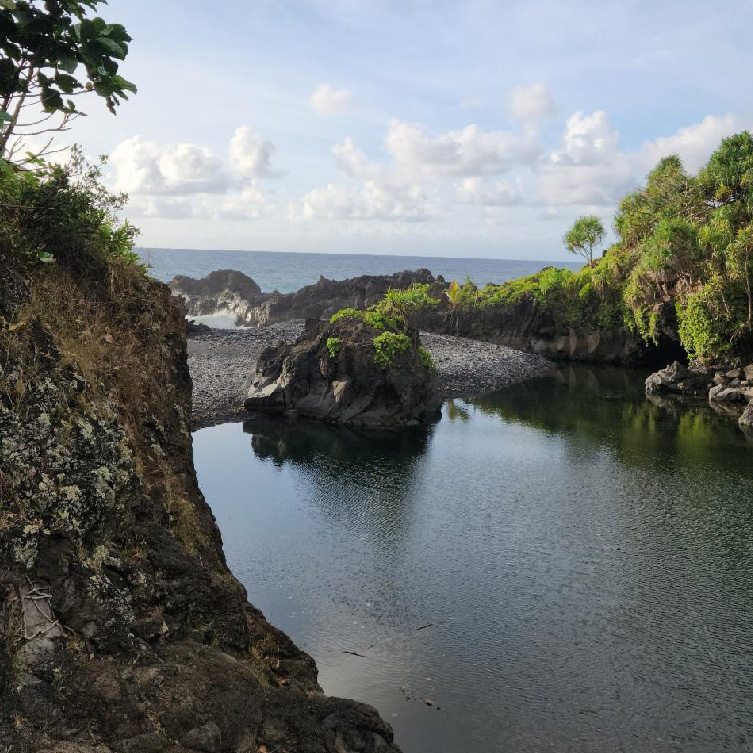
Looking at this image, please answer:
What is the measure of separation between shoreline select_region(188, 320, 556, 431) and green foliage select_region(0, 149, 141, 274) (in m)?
34.5

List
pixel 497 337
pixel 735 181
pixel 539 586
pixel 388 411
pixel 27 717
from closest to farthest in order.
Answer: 1. pixel 27 717
2. pixel 539 586
3. pixel 388 411
4. pixel 735 181
5. pixel 497 337

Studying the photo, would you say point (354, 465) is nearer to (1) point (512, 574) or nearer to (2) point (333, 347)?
(2) point (333, 347)

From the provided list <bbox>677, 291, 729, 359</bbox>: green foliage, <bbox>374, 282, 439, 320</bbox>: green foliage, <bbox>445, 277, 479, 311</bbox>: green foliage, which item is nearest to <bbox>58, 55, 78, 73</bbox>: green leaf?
<bbox>374, 282, 439, 320</bbox>: green foliage

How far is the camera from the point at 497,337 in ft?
295

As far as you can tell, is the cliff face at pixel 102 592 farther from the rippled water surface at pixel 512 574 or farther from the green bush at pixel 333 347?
the green bush at pixel 333 347

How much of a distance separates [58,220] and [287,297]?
4230 inches

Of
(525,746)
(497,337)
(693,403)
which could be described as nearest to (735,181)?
(693,403)

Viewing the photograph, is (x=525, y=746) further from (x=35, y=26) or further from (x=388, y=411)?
(x=388, y=411)

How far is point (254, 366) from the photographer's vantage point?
6438 cm

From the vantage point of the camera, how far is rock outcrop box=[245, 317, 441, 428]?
50.2 m

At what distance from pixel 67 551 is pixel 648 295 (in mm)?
65406

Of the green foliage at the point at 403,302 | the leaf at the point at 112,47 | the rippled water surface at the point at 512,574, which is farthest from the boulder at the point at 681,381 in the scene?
the leaf at the point at 112,47

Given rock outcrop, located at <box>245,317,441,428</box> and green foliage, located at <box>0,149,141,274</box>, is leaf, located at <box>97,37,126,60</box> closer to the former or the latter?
green foliage, located at <box>0,149,141,274</box>

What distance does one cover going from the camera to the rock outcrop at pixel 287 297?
356 feet
